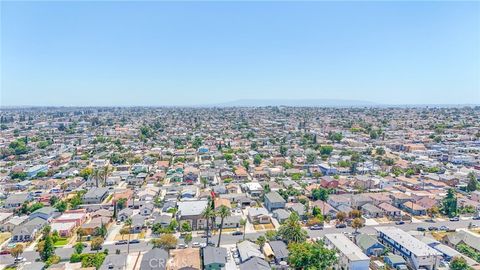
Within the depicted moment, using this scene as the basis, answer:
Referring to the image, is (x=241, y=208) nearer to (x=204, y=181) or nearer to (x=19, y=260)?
(x=204, y=181)

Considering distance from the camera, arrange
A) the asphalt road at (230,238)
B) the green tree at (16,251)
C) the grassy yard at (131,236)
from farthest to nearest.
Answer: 1. the grassy yard at (131,236)
2. the asphalt road at (230,238)
3. the green tree at (16,251)

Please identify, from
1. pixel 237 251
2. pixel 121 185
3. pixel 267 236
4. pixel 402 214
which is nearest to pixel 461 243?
pixel 402 214

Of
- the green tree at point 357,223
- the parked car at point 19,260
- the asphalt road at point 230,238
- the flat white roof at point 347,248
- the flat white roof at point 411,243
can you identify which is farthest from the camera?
the green tree at point 357,223

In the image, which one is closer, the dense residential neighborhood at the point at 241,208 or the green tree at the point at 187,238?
the dense residential neighborhood at the point at 241,208

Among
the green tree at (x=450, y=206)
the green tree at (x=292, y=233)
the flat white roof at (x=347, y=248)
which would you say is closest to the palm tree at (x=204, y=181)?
the green tree at (x=292, y=233)

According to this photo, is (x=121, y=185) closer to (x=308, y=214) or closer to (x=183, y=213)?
(x=183, y=213)

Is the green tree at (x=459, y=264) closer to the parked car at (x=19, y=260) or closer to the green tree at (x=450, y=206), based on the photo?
the green tree at (x=450, y=206)

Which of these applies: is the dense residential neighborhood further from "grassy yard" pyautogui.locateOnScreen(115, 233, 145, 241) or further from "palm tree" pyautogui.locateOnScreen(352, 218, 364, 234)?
"grassy yard" pyautogui.locateOnScreen(115, 233, 145, 241)
